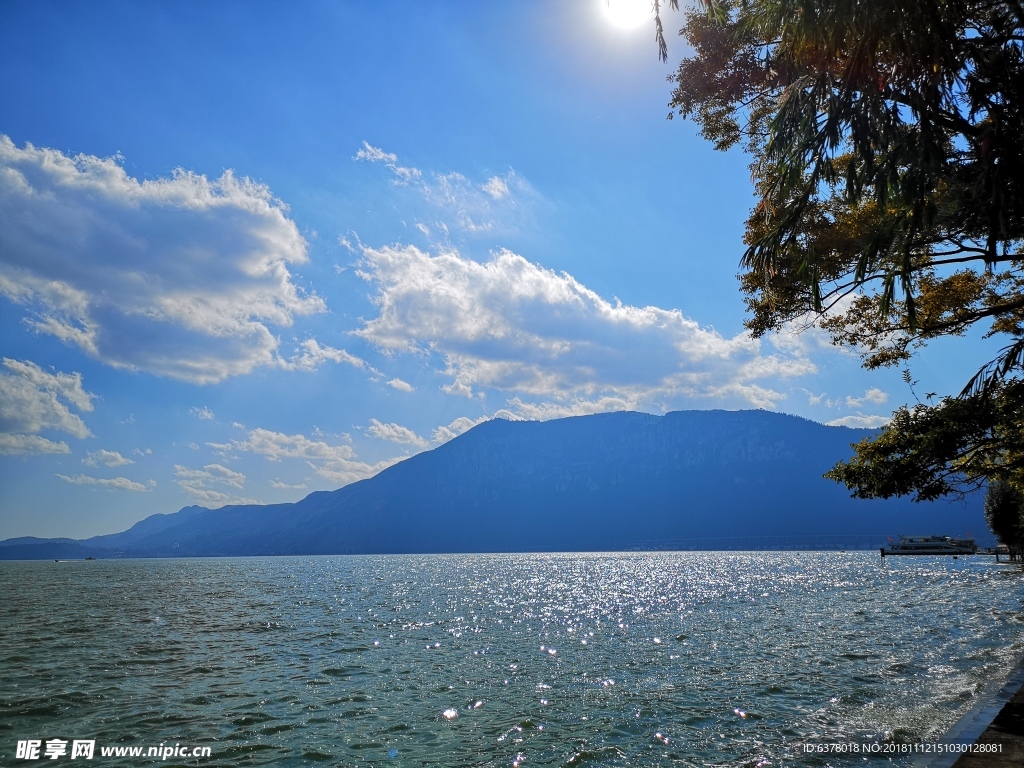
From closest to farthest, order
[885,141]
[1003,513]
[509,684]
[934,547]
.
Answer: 1. [885,141]
2. [509,684]
3. [1003,513]
4. [934,547]

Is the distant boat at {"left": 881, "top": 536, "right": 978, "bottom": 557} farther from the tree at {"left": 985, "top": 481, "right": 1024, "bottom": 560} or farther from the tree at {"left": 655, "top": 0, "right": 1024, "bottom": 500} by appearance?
the tree at {"left": 655, "top": 0, "right": 1024, "bottom": 500}

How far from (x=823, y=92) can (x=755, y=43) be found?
4.89m

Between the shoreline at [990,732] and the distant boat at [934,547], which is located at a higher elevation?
the shoreline at [990,732]

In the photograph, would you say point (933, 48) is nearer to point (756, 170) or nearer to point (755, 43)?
point (756, 170)

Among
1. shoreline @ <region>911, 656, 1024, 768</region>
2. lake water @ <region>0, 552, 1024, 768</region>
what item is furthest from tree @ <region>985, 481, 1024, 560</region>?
shoreline @ <region>911, 656, 1024, 768</region>

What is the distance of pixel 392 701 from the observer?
18.2 meters

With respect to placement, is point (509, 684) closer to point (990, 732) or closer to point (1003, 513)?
point (990, 732)

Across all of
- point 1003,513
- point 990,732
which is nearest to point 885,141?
point 990,732

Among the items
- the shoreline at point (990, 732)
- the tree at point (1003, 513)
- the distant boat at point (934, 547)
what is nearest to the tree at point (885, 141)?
the shoreline at point (990, 732)

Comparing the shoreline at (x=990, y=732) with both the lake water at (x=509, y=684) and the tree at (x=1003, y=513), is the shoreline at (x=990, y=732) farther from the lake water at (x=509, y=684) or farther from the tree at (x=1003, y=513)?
the tree at (x=1003, y=513)

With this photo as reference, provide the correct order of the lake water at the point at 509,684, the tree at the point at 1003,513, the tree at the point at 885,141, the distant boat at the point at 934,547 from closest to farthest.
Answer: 1. the tree at the point at 885,141
2. the lake water at the point at 509,684
3. the tree at the point at 1003,513
4. the distant boat at the point at 934,547

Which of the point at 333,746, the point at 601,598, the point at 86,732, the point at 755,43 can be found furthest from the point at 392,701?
the point at 601,598

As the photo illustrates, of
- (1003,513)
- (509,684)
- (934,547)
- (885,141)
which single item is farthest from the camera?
(934,547)

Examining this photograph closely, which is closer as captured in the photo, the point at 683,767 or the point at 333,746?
the point at 683,767
